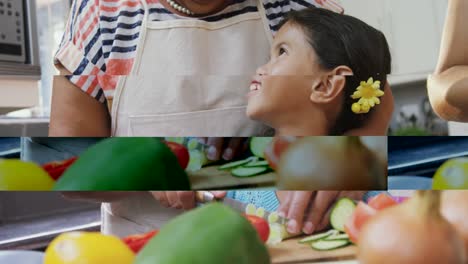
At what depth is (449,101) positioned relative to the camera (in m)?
0.92

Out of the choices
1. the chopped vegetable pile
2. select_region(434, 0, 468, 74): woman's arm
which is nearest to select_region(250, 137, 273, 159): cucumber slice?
the chopped vegetable pile

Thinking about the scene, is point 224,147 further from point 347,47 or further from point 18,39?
point 18,39

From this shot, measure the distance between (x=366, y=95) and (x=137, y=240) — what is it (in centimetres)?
44

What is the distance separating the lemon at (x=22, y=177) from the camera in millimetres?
893

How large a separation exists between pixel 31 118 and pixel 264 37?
413 millimetres

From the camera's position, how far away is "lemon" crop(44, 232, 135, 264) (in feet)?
2.56

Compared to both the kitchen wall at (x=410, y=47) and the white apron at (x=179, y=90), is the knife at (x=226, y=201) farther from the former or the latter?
the kitchen wall at (x=410, y=47)

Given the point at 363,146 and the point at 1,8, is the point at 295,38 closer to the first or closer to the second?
the point at 363,146

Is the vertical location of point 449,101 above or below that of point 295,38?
below

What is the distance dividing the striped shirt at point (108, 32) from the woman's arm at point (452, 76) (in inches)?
8.0

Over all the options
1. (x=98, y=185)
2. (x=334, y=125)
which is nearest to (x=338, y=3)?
(x=334, y=125)

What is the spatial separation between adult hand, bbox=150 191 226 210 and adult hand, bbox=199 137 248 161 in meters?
0.07

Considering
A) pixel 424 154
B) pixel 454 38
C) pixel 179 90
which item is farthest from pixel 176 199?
pixel 454 38

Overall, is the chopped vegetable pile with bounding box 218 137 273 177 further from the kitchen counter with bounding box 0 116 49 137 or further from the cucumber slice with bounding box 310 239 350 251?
the kitchen counter with bounding box 0 116 49 137
